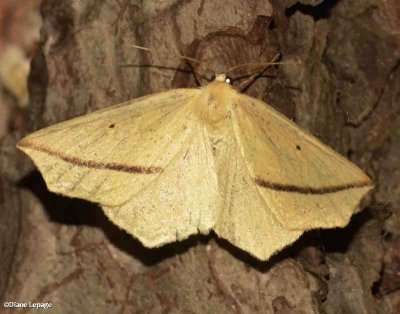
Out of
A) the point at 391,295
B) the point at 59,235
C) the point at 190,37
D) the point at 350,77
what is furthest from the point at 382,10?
the point at 59,235

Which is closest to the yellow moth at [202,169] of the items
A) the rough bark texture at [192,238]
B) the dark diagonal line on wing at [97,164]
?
the dark diagonal line on wing at [97,164]

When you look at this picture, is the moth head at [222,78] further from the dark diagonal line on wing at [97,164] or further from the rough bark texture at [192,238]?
the dark diagonal line on wing at [97,164]

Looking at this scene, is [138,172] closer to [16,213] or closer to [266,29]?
[16,213]

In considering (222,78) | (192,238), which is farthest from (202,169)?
(222,78)

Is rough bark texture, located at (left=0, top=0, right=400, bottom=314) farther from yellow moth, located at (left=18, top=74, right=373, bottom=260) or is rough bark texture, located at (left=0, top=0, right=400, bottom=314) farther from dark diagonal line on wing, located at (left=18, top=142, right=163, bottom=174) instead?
dark diagonal line on wing, located at (left=18, top=142, right=163, bottom=174)

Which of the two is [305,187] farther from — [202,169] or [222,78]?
[222,78]

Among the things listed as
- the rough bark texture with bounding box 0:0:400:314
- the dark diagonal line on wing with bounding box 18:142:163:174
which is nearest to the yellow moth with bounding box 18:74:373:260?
the dark diagonal line on wing with bounding box 18:142:163:174
